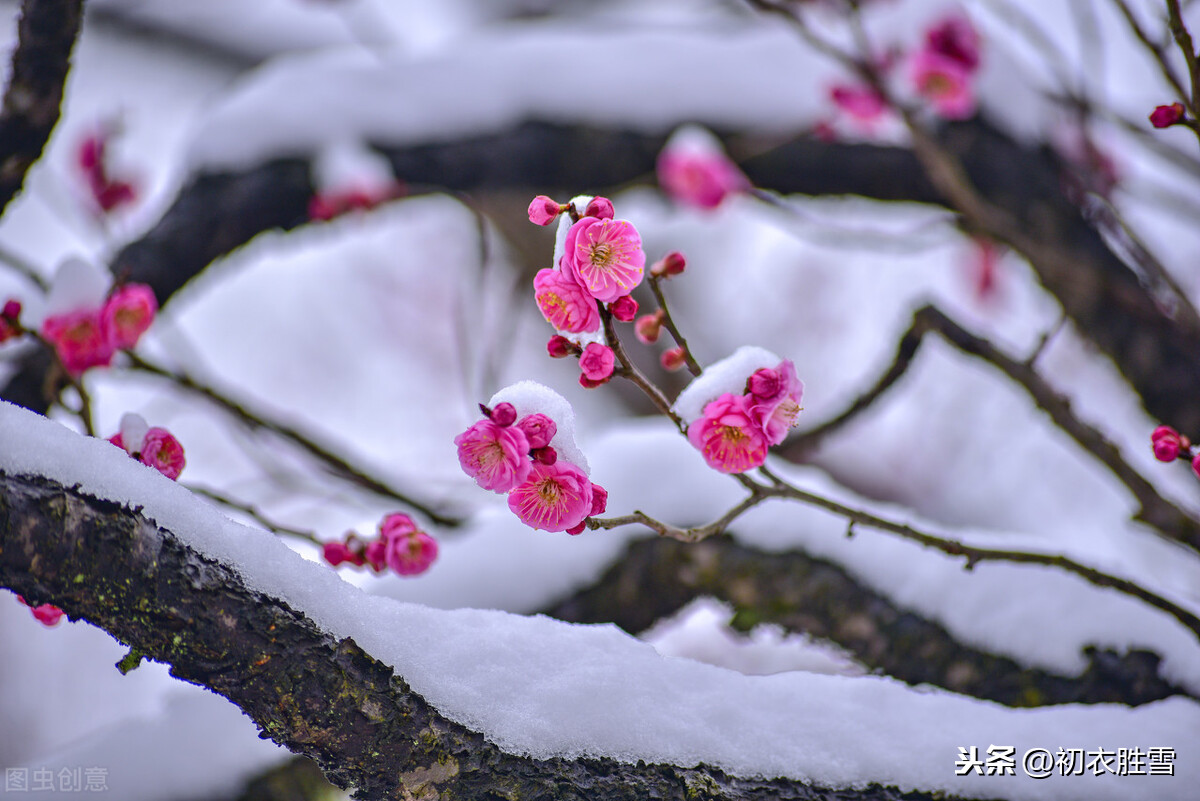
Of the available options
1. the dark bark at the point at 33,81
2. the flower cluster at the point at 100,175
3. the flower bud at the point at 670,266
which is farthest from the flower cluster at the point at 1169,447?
the flower cluster at the point at 100,175

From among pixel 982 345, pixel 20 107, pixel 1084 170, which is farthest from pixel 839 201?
pixel 20 107

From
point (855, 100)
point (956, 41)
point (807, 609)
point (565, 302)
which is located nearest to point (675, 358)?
point (565, 302)

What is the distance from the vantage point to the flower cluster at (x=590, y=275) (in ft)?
2.06

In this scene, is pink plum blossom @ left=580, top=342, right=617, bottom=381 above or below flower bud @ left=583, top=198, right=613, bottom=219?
below

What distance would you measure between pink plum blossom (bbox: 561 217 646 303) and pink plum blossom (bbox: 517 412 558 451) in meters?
0.12

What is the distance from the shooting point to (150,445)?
79 centimetres

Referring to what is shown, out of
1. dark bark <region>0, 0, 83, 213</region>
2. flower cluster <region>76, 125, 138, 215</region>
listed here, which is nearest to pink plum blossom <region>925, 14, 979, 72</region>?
dark bark <region>0, 0, 83, 213</region>

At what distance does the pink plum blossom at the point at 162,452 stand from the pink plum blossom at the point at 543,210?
0.47m

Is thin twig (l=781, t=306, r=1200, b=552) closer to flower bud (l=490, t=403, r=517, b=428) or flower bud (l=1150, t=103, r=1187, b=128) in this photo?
flower bud (l=1150, t=103, r=1187, b=128)

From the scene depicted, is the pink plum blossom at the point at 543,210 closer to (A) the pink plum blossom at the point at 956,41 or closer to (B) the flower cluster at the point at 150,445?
(B) the flower cluster at the point at 150,445

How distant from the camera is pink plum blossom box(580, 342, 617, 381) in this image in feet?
2.16

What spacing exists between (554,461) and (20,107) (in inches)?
30.2

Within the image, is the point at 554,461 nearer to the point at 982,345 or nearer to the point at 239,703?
the point at 239,703

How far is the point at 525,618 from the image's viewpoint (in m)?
0.76
